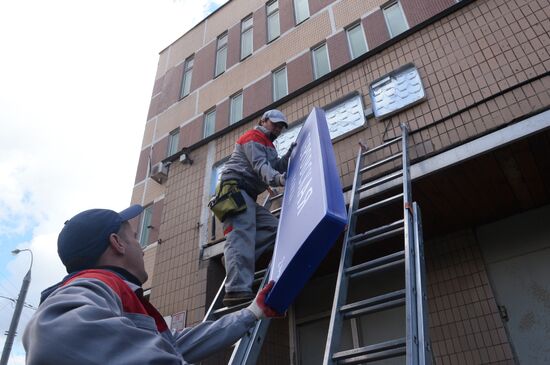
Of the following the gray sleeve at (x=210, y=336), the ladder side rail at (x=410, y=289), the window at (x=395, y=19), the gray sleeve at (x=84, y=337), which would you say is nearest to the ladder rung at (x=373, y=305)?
the ladder side rail at (x=410, y=289)

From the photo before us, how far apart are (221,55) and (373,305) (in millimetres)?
10198

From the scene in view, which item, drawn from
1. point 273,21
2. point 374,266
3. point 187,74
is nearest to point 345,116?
point 374,266

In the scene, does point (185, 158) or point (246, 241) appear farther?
point (185, 158)

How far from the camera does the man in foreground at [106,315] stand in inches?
43.3

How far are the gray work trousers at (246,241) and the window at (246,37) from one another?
722 centimetres

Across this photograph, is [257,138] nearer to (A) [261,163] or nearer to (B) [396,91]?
(A) [261,163]

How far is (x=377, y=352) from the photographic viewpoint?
246 cm

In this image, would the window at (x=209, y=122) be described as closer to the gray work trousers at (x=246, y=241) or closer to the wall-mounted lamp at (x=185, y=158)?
the wall-mounted lamp at (x=185, y=158)

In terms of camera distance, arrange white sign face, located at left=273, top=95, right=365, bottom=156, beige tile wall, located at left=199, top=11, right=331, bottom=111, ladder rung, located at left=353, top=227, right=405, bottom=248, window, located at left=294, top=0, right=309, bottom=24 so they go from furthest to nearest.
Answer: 1. window, located at left=294, top=0, right=309, bottom=24
2. beige tile wall, located at left=199, top=11, right=331, bottom=111
3. white sign face, located at left=273, top=95, right=365, bottom=156
4. ladder rung, located at left=353, top=227, right=405, bottom=248

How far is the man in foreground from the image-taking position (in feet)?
3.61

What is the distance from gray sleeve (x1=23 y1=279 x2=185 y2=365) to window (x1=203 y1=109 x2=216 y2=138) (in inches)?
351

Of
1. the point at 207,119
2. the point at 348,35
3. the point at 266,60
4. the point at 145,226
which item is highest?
the point at 266,60

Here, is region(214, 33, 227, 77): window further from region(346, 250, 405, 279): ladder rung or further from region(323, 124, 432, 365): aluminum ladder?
region(346, 250, 405, 279): ladder rung

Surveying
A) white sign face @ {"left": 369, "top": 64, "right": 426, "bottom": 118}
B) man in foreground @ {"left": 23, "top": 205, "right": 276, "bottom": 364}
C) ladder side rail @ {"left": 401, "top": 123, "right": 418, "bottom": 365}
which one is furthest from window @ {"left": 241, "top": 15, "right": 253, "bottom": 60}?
man in foreground @ {"left": 23, "top": 205, "right": 276, "bottom": 364}
